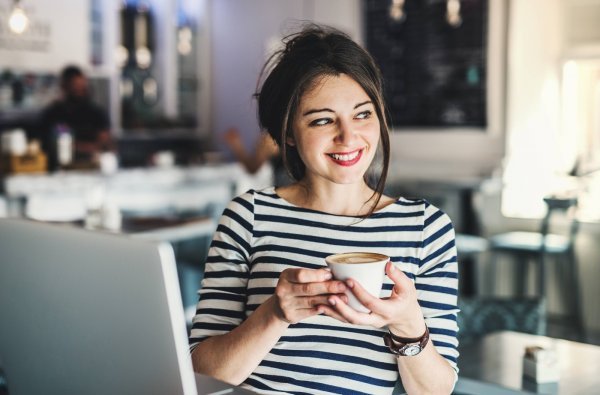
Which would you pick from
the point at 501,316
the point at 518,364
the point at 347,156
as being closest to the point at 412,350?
the point at 347,156

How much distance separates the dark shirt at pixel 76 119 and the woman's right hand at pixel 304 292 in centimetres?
529

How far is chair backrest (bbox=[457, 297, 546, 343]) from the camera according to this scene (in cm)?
261

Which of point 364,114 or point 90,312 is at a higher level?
point 364,114

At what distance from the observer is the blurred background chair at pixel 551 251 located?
5111 mm

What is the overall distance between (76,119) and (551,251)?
394 cm

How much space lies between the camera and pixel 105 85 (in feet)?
23.9

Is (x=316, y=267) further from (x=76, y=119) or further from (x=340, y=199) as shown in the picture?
(x=76, y=119)

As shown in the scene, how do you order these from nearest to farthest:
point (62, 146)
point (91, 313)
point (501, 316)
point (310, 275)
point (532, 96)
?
1. point (91, 313)
2. point (310, 275)
3. point (501, 316)
4. point (62, 146)
5. point (532, 96)

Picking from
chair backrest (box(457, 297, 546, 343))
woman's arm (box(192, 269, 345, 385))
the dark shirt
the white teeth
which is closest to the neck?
the white teeth

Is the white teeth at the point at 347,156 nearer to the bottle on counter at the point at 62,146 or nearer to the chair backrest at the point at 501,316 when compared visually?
the chair backrest at the point at 501,316

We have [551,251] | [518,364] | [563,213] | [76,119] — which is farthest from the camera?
[76,119]

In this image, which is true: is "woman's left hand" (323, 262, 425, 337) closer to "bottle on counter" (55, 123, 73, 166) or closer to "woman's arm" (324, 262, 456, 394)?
"woman's arm" (324, 262, 456, 394)

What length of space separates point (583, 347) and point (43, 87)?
557 centimetres

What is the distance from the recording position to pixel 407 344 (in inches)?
52.3
